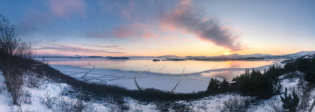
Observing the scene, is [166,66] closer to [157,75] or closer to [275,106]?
[157,75]

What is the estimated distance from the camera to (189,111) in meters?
7.44

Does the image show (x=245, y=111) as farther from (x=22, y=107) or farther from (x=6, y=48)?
(x=6, y=48)

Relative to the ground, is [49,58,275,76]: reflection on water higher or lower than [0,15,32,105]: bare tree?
lower

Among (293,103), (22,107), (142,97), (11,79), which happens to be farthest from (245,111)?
(11,79)

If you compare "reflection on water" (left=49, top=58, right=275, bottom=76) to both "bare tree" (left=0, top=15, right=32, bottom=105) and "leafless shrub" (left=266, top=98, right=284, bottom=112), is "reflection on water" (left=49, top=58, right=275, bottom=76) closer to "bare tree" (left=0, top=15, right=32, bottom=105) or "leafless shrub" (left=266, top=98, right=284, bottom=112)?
"leafless shrub" (left=266, top=98, right=284, bottom=112)

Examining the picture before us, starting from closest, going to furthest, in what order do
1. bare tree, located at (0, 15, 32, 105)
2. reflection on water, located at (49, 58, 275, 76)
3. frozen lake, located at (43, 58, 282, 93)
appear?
bare tree, located at (0, 15, 32, 105) → frozen lake, located at (43, 58, 282, 93) → reflection on water, located at (49, 58, 275, 76)

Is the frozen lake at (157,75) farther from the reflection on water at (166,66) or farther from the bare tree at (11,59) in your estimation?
the bare tree at (11,59)

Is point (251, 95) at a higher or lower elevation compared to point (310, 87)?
lower

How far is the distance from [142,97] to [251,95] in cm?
831

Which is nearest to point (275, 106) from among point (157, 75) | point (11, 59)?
point (11, 59)

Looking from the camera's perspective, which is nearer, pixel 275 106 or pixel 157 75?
pixel 275 106

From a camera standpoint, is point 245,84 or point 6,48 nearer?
point 6,48

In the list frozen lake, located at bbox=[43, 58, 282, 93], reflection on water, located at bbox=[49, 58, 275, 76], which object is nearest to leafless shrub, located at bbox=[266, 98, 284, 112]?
frozen lake, located at bbox=[43, 58, 282, 93]

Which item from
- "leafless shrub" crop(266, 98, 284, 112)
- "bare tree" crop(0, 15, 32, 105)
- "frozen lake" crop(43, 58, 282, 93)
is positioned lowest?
"frozen lake" crop(43, 58, 282, 93)
